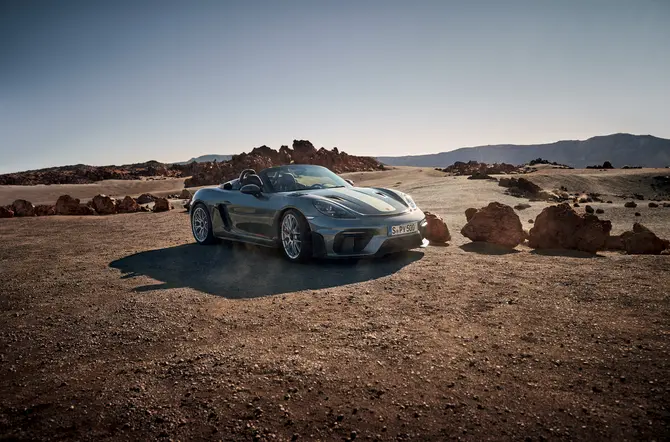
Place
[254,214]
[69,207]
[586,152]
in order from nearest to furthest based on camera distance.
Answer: [254,214]
[69,207]
[586,152]

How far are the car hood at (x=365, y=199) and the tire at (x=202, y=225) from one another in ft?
8.25

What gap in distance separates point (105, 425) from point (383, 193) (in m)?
5.69

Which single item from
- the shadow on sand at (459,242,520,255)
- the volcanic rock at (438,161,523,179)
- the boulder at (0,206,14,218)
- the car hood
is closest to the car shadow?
the car hood

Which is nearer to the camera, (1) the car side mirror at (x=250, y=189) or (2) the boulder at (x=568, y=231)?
(2) the boulder at (x=568, y=231)

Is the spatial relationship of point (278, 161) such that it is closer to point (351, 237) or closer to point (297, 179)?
point (297, 179)

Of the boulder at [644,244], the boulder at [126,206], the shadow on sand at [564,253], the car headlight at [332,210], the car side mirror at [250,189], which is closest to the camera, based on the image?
the car headlight at [332,210]

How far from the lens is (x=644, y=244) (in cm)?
701

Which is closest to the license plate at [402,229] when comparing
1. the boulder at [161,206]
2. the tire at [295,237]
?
the tire at [295,237]

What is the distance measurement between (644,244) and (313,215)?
16.2 feet

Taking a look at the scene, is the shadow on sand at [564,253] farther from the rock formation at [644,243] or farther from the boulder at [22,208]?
the boulder at [22,208]

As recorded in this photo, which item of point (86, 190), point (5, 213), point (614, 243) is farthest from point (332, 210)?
point (86, 190)

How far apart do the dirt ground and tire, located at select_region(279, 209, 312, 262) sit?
10.1 inches

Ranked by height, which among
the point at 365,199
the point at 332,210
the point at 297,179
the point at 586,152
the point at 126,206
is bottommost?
the point at 126,206

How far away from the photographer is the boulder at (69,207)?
17141 millimetres
